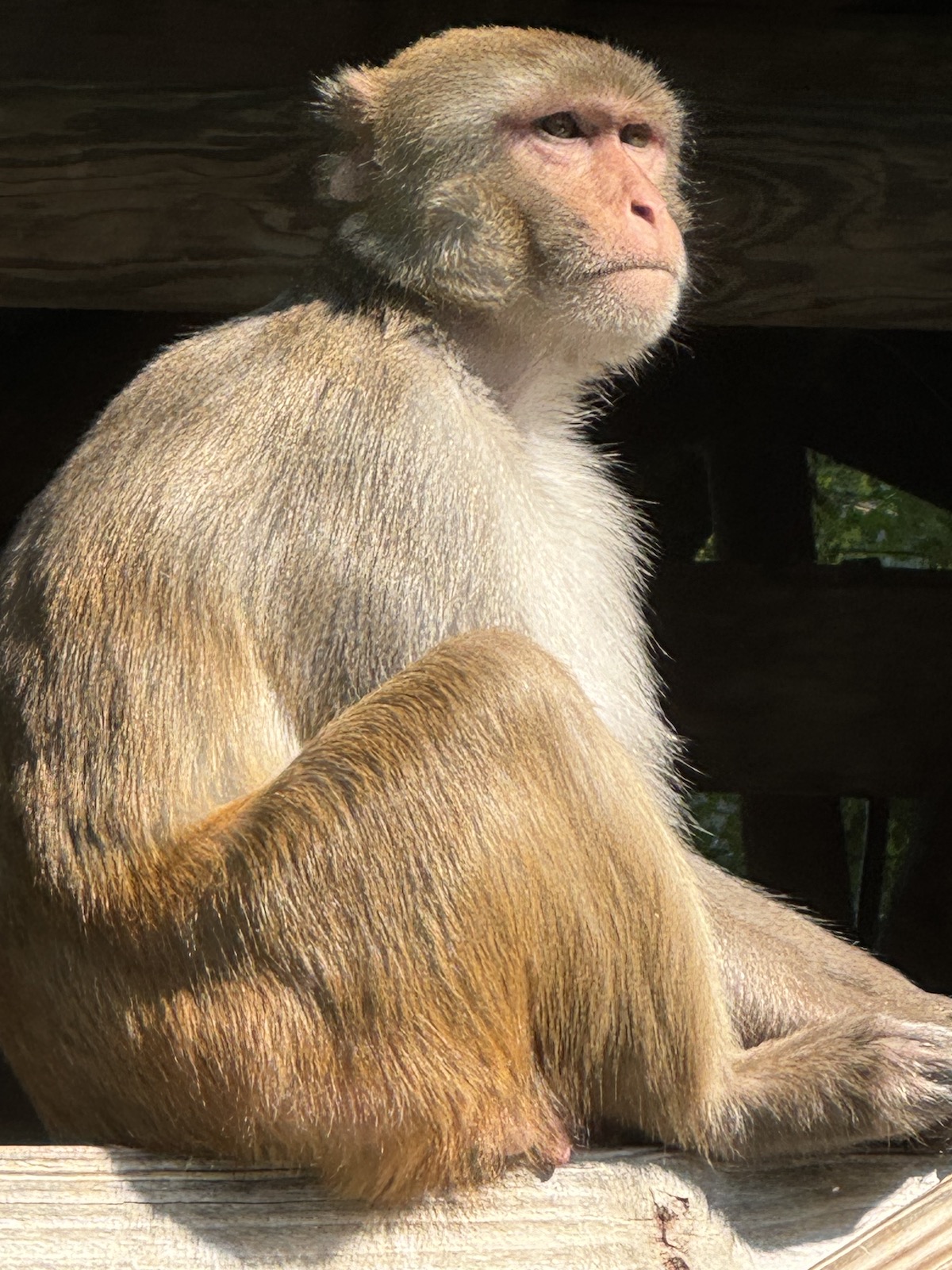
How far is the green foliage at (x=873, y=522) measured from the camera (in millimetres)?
8719

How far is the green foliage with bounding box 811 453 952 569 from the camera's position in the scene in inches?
343

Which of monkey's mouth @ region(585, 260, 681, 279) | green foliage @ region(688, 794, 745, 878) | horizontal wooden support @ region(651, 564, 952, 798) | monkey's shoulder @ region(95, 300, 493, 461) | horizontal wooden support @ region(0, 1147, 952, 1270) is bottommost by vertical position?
horizontal wooden support @ region(0, 1147, 952, 1270)

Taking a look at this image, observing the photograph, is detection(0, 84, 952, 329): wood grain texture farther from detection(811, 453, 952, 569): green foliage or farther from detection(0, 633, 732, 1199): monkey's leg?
detection(811, 453, 952, 569): green foliage

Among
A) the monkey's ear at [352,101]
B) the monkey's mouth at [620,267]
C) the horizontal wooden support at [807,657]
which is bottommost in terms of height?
the horizontal wooden support at [807,657]

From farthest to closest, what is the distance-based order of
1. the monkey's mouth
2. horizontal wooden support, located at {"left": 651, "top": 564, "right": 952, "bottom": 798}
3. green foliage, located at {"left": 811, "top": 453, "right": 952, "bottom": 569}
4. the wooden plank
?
green foliage, located at {"left": 811, "top": 453, "right": 952, "bottom": 569} → horizontal wooden support, located at {"left": 651, "top": 564, "right": 952, "bottom": 798} → the monkey's mouth → the wooden plank

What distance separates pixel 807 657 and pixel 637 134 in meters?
2.13

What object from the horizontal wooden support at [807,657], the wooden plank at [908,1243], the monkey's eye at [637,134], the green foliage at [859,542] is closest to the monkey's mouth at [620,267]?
the monkey's eye at [637,134]

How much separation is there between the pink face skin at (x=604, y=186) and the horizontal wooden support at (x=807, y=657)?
204 centimetres

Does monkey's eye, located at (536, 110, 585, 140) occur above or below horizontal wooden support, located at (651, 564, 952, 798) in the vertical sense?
above

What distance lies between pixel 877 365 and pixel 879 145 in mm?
1861

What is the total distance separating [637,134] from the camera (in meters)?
4.00

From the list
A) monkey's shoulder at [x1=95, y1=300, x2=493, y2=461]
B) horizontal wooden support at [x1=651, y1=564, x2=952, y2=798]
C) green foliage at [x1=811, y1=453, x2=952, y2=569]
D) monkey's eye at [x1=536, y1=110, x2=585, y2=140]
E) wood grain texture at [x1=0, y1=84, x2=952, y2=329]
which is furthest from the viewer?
green foliage at [x1=811, y1=453, x2=952, y2=569]

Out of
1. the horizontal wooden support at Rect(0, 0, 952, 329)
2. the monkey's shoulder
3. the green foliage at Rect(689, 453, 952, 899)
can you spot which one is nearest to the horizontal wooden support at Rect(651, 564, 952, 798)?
the horizontal wooden support at Rect(0, 0, 952, 329)

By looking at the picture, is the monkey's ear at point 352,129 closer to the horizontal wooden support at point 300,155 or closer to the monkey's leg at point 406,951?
the horizontal wooden support at point 300,155
